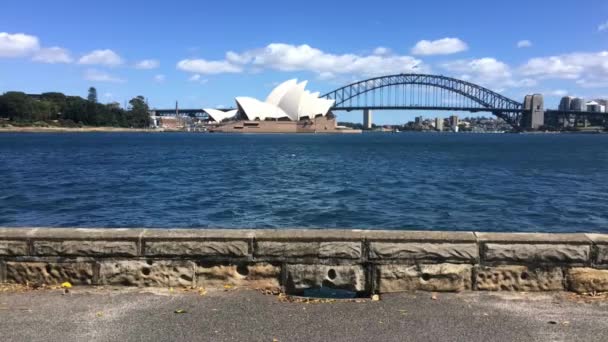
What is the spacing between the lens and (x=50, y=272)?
5.46 metres

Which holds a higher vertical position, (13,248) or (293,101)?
(293,101)

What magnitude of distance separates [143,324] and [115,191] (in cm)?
2238

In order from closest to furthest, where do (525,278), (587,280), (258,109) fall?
(587,280), (525,278), (258,109)

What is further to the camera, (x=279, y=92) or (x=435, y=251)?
(x=279, y=92)

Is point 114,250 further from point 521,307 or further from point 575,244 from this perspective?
point 575,244

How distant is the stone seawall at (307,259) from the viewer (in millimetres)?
5332

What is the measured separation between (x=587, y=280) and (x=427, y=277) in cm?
144

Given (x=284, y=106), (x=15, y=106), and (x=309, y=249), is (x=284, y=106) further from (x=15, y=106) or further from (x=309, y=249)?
(x=309, y=249)

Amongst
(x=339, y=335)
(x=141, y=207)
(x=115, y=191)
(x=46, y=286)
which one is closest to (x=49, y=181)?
(x=115, y=191)

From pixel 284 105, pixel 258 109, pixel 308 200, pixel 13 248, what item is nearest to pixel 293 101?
pixel 284 105

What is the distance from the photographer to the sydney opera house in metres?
173

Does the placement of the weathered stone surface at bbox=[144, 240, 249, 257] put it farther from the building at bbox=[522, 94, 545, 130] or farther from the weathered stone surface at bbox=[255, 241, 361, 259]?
the building at bbox=[522, 94, 545, 130]

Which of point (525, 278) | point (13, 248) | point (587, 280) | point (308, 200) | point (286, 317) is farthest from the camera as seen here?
point (308, 200)

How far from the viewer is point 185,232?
5.57 m
